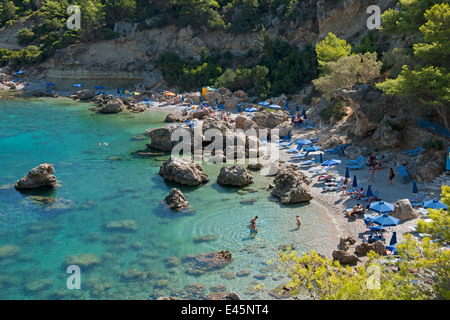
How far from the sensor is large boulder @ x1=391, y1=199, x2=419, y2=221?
82.2 feet

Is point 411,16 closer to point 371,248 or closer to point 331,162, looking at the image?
point 331,162

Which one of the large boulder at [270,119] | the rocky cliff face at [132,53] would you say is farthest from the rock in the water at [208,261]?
the rocky cliff face at [132,53]

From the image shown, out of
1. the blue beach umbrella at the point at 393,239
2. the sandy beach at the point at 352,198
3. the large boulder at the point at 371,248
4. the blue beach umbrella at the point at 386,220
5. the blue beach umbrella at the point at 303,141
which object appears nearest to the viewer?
the large boulder at the point at 371,248

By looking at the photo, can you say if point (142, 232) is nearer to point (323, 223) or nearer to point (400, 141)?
point (323, 223)

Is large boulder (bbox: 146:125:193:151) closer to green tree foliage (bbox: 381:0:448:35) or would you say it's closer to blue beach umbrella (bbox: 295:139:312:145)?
blue beach umbrella (bbox: 295:139:312:145)

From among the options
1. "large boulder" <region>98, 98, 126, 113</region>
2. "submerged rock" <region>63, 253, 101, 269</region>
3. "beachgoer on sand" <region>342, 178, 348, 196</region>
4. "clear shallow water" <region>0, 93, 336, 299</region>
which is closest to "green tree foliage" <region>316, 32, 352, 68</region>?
"clear shallow water" <region>0, 93, 336, 299</region>

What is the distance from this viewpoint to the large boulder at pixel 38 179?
32812 mm

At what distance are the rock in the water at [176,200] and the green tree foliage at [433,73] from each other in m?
17.1

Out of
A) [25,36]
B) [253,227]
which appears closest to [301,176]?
[253,227]

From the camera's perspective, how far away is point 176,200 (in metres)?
29.7

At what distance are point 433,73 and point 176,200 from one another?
19.5m

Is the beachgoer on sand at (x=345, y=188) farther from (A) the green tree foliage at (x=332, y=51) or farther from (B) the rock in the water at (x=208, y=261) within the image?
(A) the green tree foliage at (x=332, y=51)

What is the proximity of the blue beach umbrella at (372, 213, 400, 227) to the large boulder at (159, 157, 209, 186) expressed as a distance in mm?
14480

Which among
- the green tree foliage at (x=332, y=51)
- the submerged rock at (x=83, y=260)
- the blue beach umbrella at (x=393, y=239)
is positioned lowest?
the submerged rock at (x=83, y=260)
